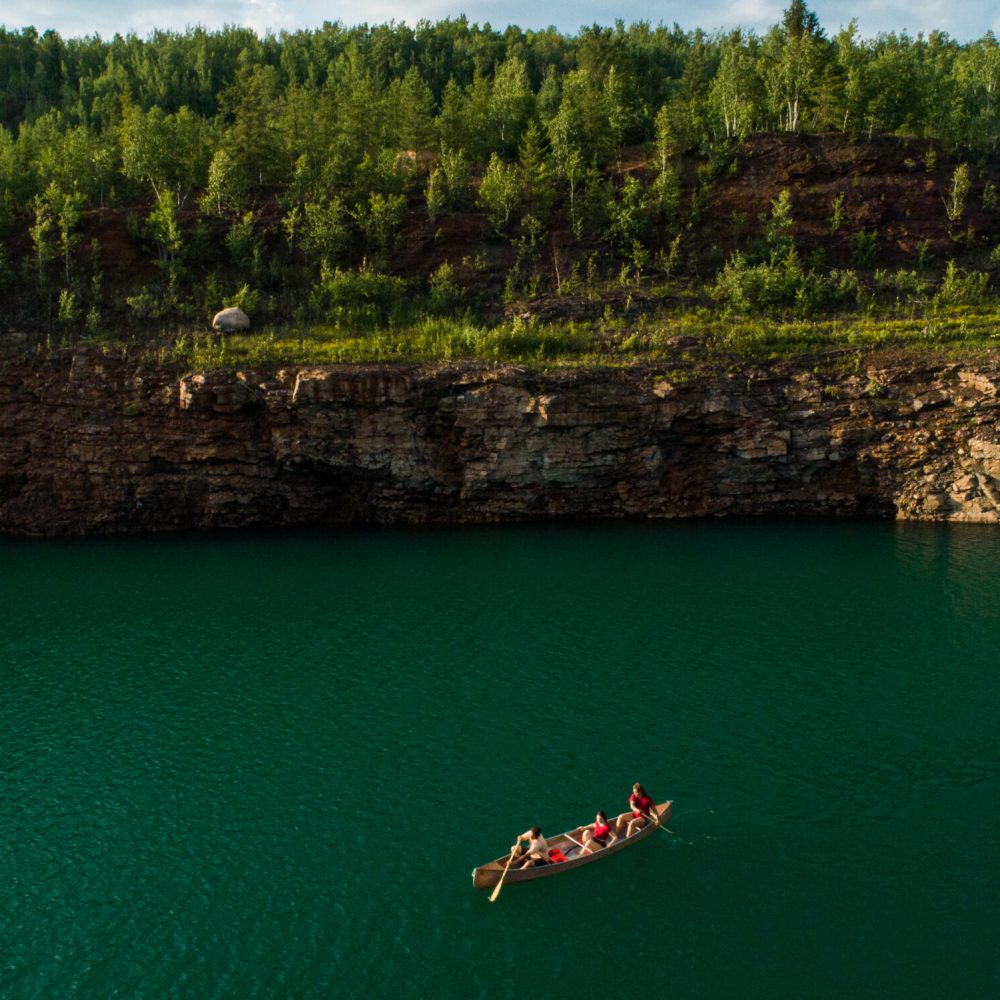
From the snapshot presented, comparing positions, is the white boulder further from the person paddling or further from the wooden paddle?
the wooden paddle

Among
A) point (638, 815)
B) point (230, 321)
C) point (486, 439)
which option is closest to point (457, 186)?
point (230, 321)

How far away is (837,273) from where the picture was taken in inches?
2318

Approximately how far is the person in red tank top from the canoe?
0.12 metres

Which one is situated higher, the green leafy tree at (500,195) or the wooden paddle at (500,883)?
the green leafy tree at (500,195)

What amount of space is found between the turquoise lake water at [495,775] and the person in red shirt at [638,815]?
55 centimetres

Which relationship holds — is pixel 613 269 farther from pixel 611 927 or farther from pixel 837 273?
pixel 611 927

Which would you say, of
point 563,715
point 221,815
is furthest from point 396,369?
point 221,815

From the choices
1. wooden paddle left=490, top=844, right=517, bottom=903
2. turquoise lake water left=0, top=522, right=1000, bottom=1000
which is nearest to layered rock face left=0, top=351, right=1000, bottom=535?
turquoise lake water left=0, top=522, right=1000, bottom=1000

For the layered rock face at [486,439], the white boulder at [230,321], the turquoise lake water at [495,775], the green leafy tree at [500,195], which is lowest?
the turquoise lake water at [495,775]

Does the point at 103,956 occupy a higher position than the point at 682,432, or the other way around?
the point at 682,432

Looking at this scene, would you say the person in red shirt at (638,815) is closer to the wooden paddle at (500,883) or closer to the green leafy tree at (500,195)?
the wooden paddle at (500,883)

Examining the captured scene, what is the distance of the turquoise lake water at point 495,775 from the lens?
55.2 ft

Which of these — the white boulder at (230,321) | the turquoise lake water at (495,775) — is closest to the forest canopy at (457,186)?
the white boulder at (230,321)

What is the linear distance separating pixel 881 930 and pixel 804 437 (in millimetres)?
33619
